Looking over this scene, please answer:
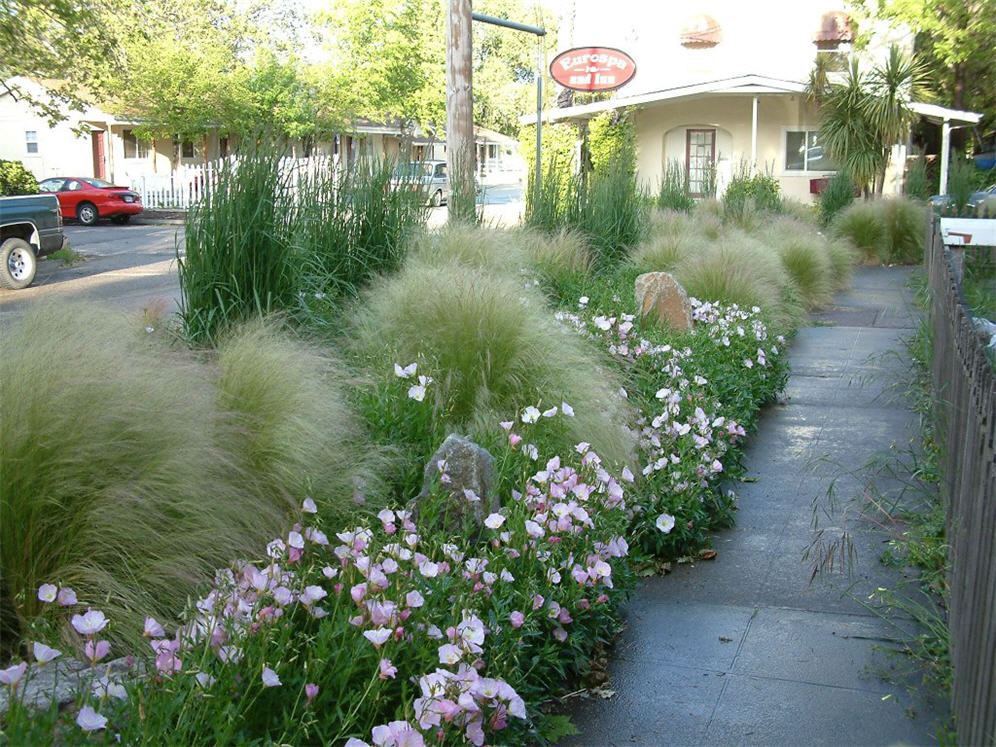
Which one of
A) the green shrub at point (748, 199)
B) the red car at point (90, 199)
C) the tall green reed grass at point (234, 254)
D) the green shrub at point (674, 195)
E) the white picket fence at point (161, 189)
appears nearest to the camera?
the tall green reed grass at point (234, 254)

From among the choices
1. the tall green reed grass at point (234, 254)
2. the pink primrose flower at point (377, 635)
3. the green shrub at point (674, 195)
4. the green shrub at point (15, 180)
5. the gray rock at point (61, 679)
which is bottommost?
the gray rock at point (61, 679)

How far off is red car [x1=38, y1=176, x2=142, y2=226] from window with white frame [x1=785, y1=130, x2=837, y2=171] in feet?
61.3

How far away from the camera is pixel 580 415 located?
202 inches

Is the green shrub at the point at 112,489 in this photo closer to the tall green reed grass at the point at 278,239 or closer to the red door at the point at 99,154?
the tall green reed grass at the point at 278,239

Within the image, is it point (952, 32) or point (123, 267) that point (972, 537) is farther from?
point (952, 32)

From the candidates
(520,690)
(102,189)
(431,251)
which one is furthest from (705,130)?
(520,690)

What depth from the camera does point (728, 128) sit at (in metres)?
27.5

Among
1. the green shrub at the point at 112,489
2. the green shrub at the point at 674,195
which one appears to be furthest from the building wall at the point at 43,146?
the green shrub at the point at 112,489

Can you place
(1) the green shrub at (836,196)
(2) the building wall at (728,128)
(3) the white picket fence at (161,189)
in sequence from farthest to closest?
(3) the white picket fence at (161,189)
(2) the building wall at (728,128)
(1) the green shrub at (836,196)

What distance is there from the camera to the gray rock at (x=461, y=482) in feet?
13.0

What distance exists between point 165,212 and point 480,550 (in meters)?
33.6

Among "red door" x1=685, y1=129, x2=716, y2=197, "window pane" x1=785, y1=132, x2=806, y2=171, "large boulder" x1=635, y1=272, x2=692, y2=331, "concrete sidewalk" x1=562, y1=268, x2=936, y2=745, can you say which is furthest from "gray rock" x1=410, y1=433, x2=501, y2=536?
"window pane" x1=785, y1=132, x2=806, y2=171

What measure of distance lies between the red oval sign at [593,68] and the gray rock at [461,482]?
697 inches

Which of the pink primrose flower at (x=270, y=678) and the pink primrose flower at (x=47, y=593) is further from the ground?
the pink primrose flower at (x=47, y=593)
